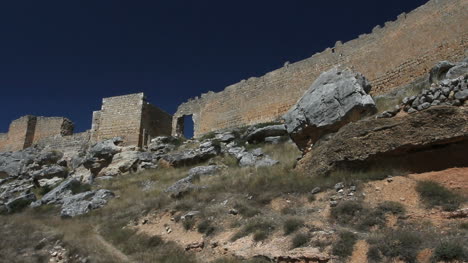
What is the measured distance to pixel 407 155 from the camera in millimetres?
6988

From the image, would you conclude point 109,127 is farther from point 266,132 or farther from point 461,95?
point 461,95

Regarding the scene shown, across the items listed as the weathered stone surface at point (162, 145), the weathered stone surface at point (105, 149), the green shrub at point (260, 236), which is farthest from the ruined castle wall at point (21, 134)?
the green shrub at point (260, 236)

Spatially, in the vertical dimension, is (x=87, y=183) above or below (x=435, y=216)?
above

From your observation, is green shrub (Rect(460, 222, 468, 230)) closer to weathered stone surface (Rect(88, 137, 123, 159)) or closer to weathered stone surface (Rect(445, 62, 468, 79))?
weathered stone surface (Rect(445, 62, 468, 79))

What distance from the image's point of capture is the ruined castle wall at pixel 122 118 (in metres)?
19.2

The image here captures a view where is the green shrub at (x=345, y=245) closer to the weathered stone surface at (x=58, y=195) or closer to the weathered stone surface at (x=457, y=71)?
the weathered stone surface at (x=457, y=71)

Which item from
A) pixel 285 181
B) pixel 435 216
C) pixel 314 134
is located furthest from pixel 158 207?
pixel 435 216

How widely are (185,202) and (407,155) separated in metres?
5.11

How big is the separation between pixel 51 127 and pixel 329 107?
22345mm

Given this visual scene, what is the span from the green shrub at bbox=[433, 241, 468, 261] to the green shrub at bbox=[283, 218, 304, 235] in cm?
219

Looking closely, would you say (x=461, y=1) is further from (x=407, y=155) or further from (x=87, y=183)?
(x=87, y=183)

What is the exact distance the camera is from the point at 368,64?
15922 millimetres

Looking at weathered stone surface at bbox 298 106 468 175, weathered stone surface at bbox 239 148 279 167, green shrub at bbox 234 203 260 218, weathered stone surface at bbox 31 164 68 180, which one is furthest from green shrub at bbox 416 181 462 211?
weathered stone surface at bbox 31 164 68 180

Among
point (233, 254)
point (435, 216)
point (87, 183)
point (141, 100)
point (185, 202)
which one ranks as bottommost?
point (233, 254)
